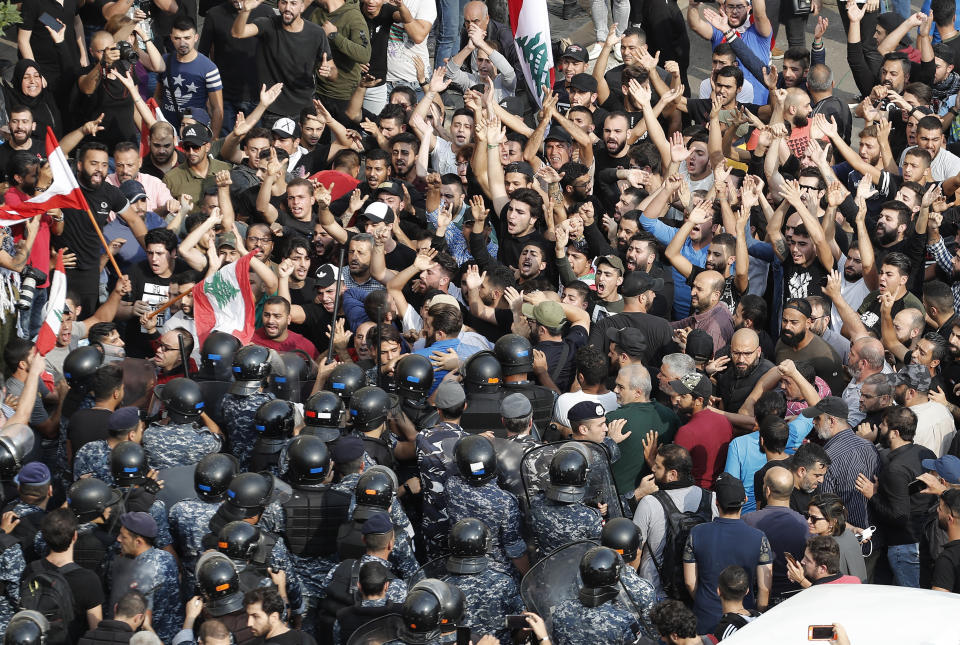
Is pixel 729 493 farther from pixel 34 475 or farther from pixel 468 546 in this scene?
pixel 34 475

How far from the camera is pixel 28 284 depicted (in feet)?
34.9

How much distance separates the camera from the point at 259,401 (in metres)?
8.88

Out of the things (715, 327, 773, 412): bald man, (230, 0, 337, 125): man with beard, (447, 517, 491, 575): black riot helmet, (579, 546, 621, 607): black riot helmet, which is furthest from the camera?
(230, 0, 337, 125): man with beard

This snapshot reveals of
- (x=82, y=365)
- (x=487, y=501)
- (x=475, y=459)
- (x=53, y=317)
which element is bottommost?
(x=53, y=317)

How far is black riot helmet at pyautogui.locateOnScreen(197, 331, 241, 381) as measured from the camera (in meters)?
9.52

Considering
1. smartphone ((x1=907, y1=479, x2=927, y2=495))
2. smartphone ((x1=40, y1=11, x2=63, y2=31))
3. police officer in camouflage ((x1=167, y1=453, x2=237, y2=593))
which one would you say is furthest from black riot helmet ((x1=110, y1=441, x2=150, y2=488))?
smartphone ((x1=40, y1=11, x2=63, y2=31))

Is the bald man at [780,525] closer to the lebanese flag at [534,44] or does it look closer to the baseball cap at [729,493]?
the baseball cap at [729,493]

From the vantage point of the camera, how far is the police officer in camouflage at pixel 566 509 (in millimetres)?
7602

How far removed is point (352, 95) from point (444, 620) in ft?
28.5

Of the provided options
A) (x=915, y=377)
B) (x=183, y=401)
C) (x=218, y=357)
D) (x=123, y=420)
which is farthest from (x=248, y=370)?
(x=915, y=377)

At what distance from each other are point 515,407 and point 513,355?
668mm

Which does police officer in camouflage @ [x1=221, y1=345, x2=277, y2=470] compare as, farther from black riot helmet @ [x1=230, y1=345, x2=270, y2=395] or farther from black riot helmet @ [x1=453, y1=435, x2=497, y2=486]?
black riot helmet @ [x1=453, y1=435, x2=497, y2=486]

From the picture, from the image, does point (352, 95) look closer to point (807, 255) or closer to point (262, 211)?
point (262, 211)

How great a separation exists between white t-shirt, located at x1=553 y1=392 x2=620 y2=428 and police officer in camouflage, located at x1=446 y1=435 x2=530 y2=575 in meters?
1.45
